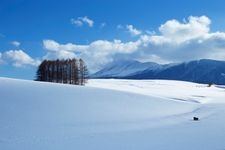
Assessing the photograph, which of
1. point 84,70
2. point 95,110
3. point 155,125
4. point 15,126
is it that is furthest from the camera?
point 84,70

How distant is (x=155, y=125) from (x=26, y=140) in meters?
10.9

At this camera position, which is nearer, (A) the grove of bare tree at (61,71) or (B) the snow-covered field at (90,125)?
(B) the snow-covered field at (90,125)

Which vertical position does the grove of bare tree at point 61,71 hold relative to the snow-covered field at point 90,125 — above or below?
above

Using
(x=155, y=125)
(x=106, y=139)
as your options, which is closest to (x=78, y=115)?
(x=155, y=125)

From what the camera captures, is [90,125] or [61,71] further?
[61,71]

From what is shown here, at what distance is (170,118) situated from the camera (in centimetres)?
3161

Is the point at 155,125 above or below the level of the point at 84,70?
below

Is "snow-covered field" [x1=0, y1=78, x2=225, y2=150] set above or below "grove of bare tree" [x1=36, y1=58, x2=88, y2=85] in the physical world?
below

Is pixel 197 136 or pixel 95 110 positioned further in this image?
pixel 95 110

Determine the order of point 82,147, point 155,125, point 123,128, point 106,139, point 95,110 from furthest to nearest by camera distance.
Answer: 1. point 95,110
2. point 155,125
3. point 123,128
4. point 106,139
5. point 82,147

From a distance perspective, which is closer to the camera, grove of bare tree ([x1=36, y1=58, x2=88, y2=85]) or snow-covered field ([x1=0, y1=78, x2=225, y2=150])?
snow-covered field ([x1=0, y1=78, x2=225, y2=150])

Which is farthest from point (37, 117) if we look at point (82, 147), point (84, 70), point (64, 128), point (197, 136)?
point (84, 70)

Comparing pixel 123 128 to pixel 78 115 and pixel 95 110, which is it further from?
pixel 95 110

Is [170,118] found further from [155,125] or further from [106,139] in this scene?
[106,139]
